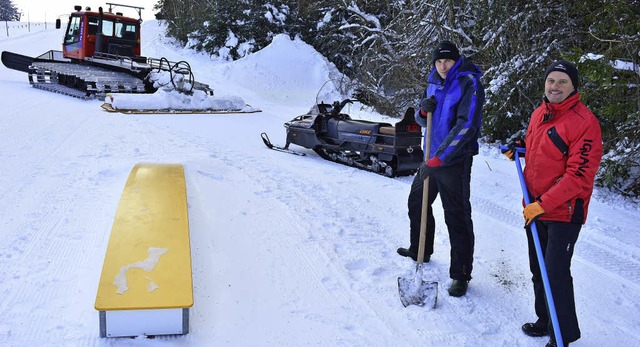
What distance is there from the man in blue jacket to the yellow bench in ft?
6.03

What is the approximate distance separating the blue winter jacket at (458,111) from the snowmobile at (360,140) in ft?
10.3

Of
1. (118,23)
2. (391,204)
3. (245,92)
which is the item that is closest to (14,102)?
(118,23)

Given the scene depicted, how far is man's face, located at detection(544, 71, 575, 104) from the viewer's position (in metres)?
2.68

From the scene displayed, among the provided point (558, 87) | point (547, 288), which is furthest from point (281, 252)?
point (558, 87)

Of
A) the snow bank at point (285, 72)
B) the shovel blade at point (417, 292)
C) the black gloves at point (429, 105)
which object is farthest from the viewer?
the snow bank at point (285, 72)

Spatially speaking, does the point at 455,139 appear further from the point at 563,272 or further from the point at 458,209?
the point at 563,272

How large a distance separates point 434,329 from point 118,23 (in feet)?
52.5

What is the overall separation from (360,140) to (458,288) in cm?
415

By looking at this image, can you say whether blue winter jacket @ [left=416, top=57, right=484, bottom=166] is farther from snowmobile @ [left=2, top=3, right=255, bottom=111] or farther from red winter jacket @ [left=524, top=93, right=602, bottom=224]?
snowmobile @ [left=2, top=3, right=255, bottom=111]

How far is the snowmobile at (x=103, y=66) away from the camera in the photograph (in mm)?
13141

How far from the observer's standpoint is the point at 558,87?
2705 mm

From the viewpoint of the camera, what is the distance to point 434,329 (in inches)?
121

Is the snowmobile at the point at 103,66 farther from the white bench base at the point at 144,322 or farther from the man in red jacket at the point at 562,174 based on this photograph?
the man in red jacket at the point at 562,174

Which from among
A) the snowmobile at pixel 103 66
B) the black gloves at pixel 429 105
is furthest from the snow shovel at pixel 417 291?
the snowmobile at pixel 103 66
